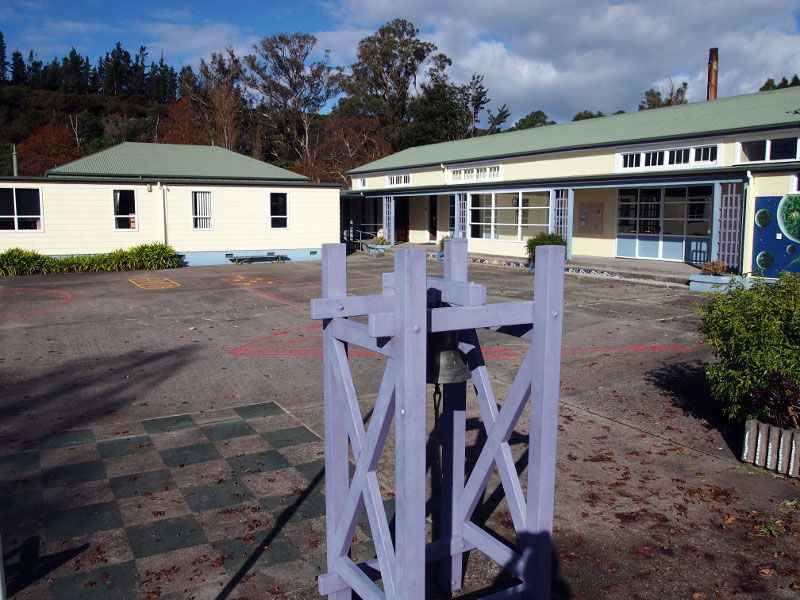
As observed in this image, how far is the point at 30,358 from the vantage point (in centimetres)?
1016

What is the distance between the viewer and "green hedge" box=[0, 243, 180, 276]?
2223cm

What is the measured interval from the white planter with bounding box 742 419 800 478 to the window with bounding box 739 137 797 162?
52.3 ft

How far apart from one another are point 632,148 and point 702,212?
3533 mm

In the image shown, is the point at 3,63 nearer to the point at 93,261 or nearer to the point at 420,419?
the point at 93,261

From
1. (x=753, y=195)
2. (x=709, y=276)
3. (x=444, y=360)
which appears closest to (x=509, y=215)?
(x=753, y=195)

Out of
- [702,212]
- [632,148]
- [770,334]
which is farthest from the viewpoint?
[632,148]

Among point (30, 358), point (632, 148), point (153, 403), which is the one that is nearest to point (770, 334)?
point (153, 403)

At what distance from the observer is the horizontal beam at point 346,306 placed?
3.18m

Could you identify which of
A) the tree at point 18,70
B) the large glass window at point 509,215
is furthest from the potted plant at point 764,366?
the tree at point 18,70

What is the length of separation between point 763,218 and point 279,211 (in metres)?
19.1

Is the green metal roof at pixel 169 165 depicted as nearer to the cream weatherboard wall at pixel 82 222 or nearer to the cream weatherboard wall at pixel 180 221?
the cream weatherboard wall at pixel 180 221

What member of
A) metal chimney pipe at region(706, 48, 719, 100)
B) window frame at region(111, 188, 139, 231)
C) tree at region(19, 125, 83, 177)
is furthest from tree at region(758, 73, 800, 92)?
tree at region(19, 125, 83, 177)

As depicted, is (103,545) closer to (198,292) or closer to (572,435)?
(572,435)

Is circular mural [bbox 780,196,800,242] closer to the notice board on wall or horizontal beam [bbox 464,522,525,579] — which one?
the notice board on wall
